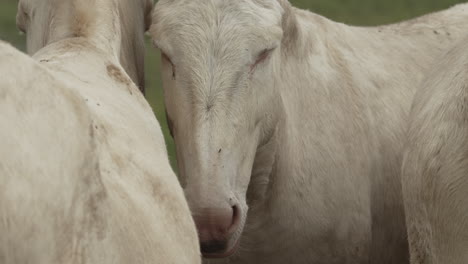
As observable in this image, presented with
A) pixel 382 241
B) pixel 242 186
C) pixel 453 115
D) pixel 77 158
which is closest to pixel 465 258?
pixel 453 115

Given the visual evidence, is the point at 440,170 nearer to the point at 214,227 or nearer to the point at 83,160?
the point at 214,227

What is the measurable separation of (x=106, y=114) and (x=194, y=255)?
1.85 ft

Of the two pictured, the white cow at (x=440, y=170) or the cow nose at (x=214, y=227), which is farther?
the cow nose at (x=214, y=227)

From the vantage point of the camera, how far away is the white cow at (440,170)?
5280 mm

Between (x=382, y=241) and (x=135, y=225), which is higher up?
(x=135, y=225)

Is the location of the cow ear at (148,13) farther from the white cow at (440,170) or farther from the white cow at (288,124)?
the white cow at (440,170)

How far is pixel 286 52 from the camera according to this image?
651cm

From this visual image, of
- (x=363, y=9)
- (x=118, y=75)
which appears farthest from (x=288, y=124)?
(x=363, y=9)

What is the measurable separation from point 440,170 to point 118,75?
1.29 meters

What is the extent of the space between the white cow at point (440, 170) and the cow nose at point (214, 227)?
779 millimetres

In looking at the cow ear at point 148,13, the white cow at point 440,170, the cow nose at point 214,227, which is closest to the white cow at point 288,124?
the cow nose at point 214,227

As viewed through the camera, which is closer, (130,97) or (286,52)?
(130,97)

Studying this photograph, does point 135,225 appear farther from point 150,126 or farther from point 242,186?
point 242,186

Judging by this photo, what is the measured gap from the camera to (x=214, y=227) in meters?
5.41
